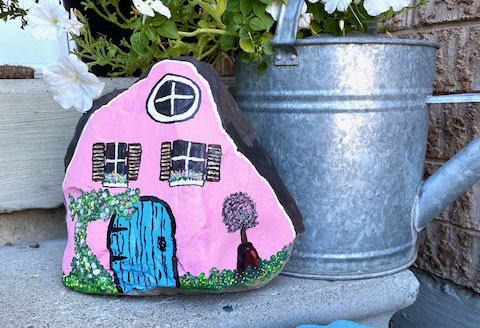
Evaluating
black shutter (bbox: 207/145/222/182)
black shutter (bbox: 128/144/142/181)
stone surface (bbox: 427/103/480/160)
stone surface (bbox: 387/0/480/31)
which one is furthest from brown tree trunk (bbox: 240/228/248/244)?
stone surface (bbox: 387/0/480/31)

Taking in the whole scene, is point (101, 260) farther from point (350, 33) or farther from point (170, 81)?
point (350, 33)

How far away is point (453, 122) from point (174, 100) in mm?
771

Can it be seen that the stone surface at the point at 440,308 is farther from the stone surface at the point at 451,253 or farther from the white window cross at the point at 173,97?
the white window cross at the point at 173,97

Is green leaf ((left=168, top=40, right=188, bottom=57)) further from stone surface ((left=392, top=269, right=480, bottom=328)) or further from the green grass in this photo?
stone surface ((left=392, top=269, right=480, bottom=328))

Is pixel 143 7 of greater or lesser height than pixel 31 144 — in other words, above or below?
above

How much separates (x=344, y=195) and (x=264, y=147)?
0.67ft

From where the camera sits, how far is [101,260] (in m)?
0.88

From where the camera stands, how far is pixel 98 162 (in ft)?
3.02

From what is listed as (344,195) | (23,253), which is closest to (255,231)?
(344,195)

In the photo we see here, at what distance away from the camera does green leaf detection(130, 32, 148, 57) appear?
938 millimetres

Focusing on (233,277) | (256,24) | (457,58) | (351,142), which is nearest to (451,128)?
(457,58)

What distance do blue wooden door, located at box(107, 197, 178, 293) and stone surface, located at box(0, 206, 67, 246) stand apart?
54 cm

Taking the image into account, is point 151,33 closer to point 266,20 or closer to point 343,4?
point 266,20

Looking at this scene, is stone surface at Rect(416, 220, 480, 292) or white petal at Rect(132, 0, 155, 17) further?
stone surface at Rect(416, 220, 480, 292)
